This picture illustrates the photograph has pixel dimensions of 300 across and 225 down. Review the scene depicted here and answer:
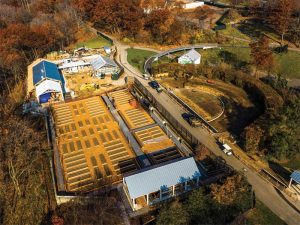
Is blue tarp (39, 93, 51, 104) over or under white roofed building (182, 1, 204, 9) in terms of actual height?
under

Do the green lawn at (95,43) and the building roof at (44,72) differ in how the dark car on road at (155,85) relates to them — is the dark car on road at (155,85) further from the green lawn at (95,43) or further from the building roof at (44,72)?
the green lawn at (95,43)

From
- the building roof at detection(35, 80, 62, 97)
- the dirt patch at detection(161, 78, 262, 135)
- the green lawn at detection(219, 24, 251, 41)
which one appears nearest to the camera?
the dirt patch at detection(161, 78, 262, 135)

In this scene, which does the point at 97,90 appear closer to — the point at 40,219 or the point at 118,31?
the point at 40,219

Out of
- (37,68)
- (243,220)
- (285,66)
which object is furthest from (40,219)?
(285,66)

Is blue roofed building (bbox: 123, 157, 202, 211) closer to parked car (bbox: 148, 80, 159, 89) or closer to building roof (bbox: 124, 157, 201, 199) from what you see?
building roof (bbox: 124, 157, 201, 199)

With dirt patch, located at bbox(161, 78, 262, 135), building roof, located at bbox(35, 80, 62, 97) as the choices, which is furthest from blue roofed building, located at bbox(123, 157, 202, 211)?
building roof, located at bbox(35, 80, 62, 97)

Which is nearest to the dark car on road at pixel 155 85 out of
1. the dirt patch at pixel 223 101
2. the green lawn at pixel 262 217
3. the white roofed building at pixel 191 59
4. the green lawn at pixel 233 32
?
the dirt patch at pixel 223 101

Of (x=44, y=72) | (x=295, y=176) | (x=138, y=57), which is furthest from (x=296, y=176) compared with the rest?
(x=138, y=57)
